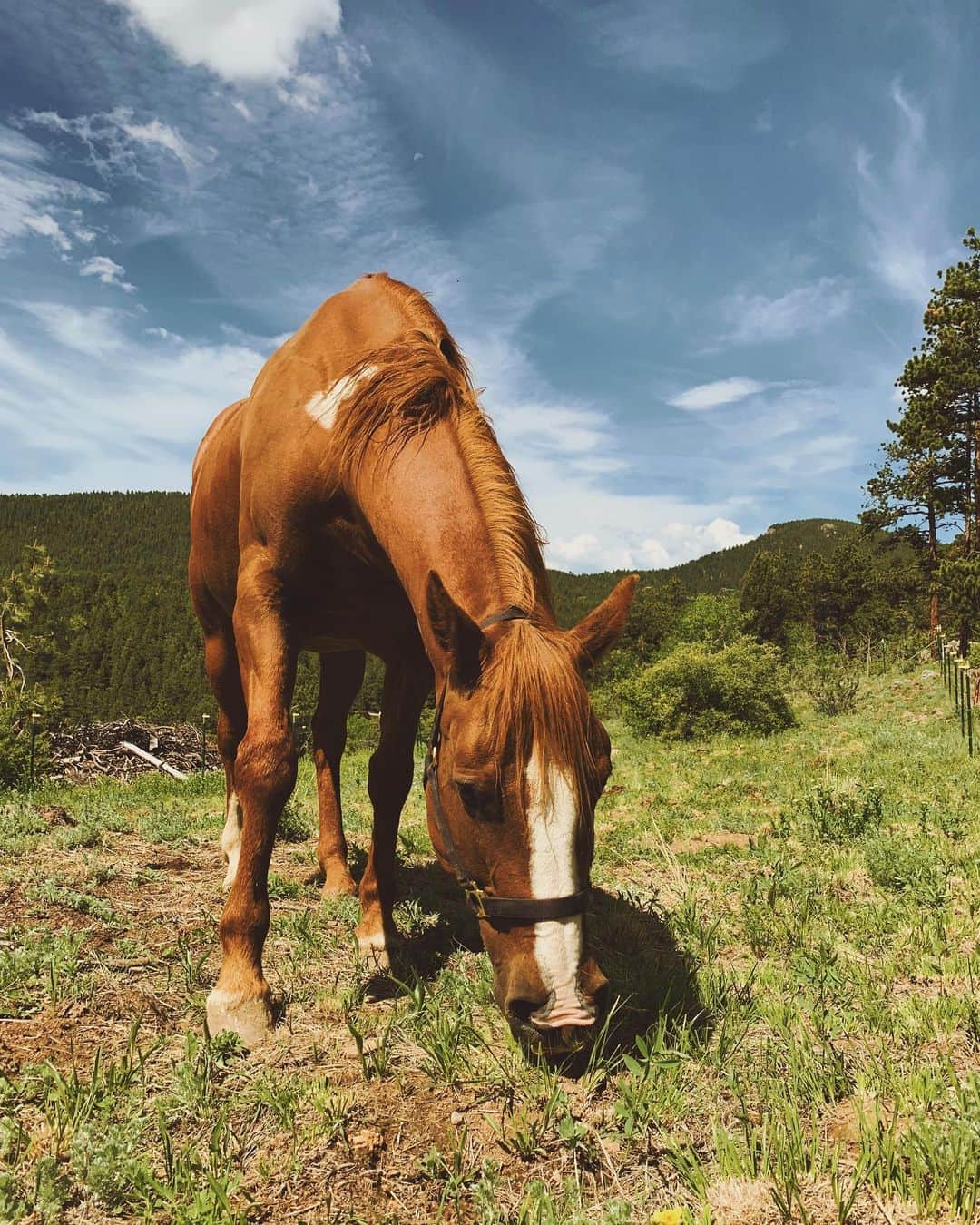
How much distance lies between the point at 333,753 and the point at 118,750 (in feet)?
35.1

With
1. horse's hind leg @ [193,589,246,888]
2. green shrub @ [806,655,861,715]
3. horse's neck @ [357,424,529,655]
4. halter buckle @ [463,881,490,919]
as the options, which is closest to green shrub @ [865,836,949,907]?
halter buckle @ [463,881,490,919]

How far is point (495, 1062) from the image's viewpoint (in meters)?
2.35

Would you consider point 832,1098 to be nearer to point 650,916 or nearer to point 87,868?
point 650,916

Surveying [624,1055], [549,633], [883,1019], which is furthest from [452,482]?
[883,1019]

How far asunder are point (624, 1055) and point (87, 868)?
11.9 feet

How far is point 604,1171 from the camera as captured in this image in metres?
1.91

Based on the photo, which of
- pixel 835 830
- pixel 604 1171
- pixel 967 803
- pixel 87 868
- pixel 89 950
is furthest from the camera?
pixel 967 803

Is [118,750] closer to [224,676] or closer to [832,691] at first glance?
[224,676]

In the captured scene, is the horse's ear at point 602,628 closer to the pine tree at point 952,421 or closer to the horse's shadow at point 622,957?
the horse's shadow at point 622,957

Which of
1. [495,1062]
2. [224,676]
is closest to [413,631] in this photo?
[495,1062]

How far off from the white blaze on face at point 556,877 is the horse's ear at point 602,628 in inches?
18.8

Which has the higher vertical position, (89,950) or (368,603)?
(368,603)

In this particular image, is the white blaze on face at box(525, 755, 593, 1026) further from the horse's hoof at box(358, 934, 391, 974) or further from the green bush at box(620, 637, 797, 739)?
the green bush at box(620, 637, 797, 739)

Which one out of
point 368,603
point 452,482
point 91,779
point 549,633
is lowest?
point 91,779
